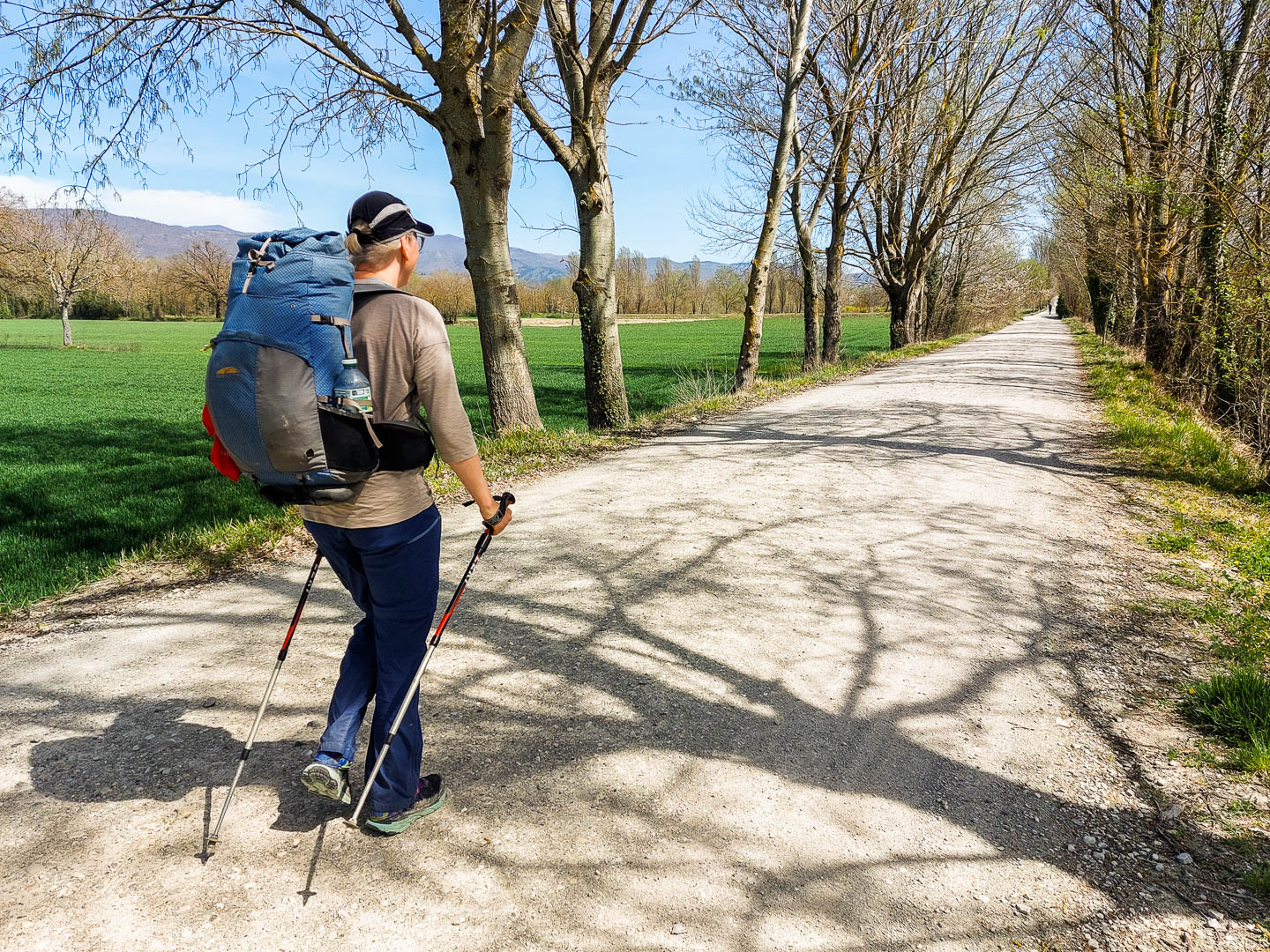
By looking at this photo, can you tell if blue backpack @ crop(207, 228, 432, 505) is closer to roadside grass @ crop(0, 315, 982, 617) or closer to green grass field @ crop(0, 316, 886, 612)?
green grass field @ crop(0, 316, 886, 612)

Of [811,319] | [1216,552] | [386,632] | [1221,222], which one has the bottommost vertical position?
[1216,552]

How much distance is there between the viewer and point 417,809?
2.71m

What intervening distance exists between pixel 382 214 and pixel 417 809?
2119mm

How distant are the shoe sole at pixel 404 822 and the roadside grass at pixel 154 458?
347 centimetres

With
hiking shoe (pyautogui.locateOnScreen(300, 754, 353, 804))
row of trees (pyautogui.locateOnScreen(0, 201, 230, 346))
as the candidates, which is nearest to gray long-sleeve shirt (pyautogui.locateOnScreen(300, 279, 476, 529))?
hiking shoe (pyautogui.locateOnScreen(300, 754, 353, 804))

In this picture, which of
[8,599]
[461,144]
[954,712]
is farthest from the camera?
[461,144]

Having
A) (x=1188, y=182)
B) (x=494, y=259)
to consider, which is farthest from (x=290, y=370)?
(x=1188, y=182)

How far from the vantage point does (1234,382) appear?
333 inches

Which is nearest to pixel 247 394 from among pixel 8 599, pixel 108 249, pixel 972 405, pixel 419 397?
pixel 419 397

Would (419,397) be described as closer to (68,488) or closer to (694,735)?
(694,735)

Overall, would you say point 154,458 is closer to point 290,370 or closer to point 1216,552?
point 290,370

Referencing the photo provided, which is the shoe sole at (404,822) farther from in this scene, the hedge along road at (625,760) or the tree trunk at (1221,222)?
the tree trunk at (1221,222)

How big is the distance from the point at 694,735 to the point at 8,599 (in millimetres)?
4518

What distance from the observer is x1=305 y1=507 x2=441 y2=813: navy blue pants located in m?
2.43
